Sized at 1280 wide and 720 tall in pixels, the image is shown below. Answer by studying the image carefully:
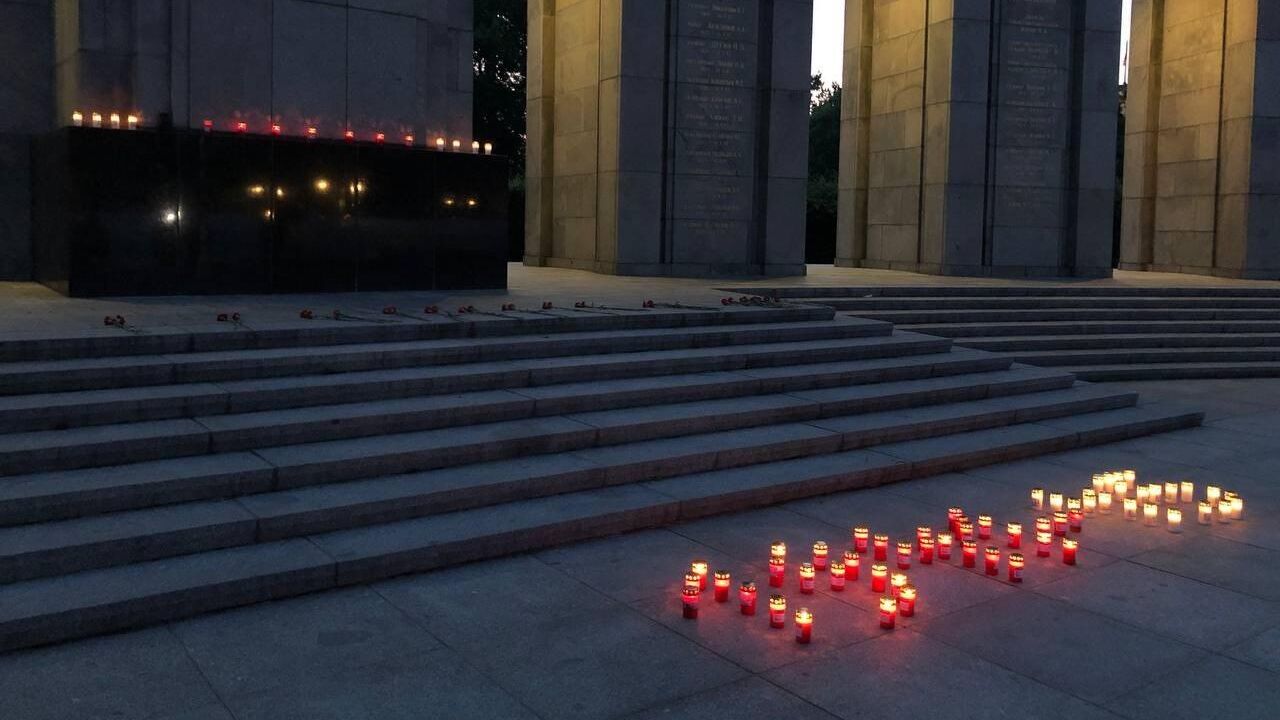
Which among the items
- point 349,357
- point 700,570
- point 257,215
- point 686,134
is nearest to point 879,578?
point 700,570


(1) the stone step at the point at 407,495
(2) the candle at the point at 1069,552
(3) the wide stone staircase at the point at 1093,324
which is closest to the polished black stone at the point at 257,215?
(3) the wide stone staircase at the point at 1093,324

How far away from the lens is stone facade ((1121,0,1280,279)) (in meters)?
25.0

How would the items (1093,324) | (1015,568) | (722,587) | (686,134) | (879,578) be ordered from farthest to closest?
(686,134) → (1093,324) → (1015,568) → (879,578) → (722,587)

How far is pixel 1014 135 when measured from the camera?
2344 centimetres

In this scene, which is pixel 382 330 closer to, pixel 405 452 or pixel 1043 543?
pixel 405 452

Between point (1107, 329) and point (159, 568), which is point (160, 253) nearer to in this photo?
point (159, 568)

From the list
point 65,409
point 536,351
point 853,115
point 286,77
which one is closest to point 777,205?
point 853,115

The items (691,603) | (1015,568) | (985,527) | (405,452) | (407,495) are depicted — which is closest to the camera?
(691,603)

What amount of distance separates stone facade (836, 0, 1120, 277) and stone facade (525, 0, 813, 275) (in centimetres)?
351

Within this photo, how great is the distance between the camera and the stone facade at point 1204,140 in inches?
985

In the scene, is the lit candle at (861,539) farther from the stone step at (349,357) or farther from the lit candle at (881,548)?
the stone step at (349,357)

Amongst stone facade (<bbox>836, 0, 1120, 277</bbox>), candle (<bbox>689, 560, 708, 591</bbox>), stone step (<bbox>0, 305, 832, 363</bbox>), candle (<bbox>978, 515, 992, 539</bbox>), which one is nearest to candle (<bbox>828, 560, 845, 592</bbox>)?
candle (<bbox>689, 560, 708, 591</bbox>)

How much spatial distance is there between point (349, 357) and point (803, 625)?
16.8 feet

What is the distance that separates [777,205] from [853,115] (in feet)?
21.0
